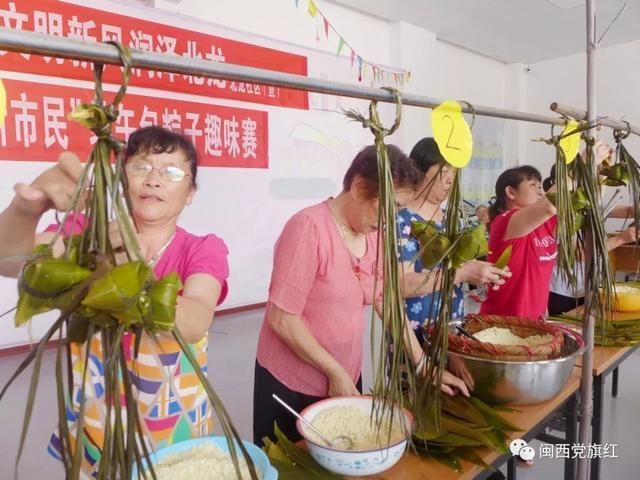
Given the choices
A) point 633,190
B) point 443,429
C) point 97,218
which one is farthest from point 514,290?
point 97,218

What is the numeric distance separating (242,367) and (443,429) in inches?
89.7

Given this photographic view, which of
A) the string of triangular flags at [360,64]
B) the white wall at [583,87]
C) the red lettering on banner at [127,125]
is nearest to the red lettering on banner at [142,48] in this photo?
the red lettering on banner at [127,125]

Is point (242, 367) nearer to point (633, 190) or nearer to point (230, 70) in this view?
point (633, 190)

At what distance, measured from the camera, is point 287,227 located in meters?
1.40

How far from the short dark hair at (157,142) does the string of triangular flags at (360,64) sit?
10.7 ft

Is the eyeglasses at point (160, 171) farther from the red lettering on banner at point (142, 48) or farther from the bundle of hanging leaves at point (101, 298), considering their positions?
the red lettering on banner at point (142, 48)

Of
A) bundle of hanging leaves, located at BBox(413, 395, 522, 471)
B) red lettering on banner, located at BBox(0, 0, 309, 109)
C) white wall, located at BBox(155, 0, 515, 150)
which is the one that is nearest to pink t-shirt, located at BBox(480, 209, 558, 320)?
bundle of hanging leaves, located at BBox(413, 395, 522, 471)

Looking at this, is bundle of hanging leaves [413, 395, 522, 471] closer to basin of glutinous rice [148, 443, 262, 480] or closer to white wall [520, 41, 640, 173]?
basin of glutinous rice [148, 443, 262, 480]

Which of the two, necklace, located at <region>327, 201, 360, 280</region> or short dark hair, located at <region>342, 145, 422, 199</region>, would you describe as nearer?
short dark hair, located at <region>342, 145, 422, 199</region>

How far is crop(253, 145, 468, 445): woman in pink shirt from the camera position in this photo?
1.35 metres

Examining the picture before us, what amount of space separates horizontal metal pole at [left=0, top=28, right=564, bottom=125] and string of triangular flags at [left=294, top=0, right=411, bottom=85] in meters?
3.49

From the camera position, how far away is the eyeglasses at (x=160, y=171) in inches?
41.6

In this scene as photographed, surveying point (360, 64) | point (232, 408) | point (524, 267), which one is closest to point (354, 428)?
point (524, 267)

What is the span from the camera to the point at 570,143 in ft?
4.35
